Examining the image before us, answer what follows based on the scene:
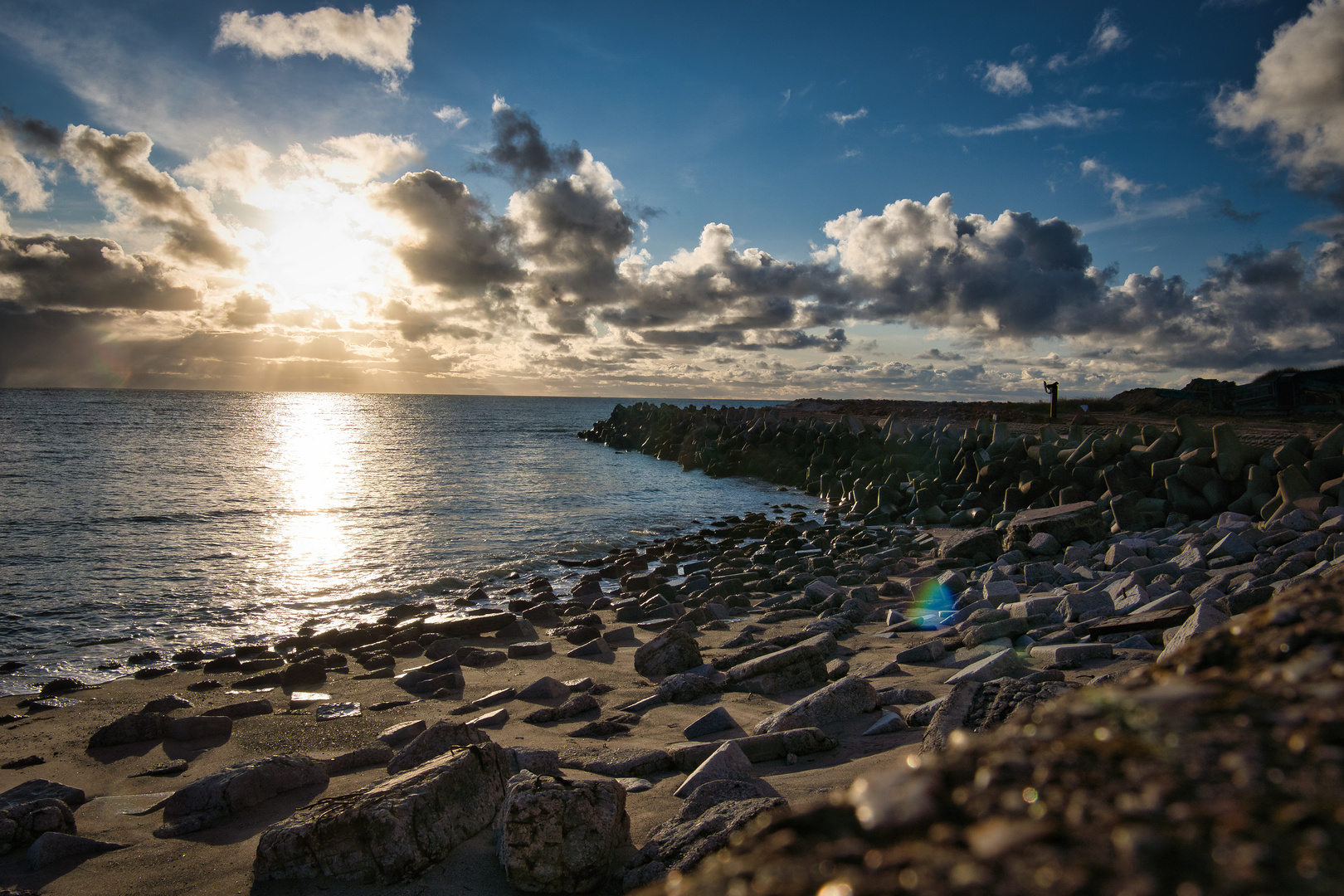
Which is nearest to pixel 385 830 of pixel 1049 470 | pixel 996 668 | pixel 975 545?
pixel 996 668

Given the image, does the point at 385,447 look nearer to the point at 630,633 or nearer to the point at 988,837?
the point at 630,633

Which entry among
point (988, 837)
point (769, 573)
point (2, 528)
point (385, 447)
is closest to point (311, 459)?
point (385, 447)

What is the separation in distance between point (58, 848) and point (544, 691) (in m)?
2.96

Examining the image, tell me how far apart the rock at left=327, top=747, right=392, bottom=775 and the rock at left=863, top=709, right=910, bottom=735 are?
116 inches

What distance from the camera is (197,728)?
5062mm

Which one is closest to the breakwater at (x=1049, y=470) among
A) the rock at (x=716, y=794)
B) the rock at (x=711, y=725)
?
the rock at (x=711, y=725)

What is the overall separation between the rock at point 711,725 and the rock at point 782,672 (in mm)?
798

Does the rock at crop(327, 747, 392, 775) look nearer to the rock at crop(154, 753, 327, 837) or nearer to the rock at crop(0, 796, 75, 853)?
the rock at crop(154, 753, 327, 837)

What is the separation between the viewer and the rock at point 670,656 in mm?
5992

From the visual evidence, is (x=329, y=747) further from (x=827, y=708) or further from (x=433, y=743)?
(x=827, y=708)

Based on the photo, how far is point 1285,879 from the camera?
519 mm

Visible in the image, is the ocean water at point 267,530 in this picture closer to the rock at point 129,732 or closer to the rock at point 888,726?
the rock at point 129,732

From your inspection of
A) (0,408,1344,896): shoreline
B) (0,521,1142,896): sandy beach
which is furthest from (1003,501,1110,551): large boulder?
(0,521,1142,896): sandy beach

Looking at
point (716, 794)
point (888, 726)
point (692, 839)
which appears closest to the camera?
point (692, 839)
